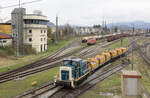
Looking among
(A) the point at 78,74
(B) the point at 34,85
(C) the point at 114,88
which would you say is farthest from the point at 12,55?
(C) the point at 114,88

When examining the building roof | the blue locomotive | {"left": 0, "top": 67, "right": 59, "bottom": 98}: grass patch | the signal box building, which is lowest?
{"left": 0, "top": 67, "right": 59, "bottom": 98}: grass patch

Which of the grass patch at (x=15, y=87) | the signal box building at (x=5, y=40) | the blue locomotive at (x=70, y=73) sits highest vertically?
the signal box building at (x=5, y=40)

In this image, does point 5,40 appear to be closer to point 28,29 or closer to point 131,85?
point 28,29

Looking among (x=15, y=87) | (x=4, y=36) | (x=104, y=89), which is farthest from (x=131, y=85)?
(x=4, y=36)

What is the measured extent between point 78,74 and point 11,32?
34.3m

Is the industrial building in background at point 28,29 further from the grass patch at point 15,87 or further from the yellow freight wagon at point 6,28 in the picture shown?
the grass patch at point 15,87

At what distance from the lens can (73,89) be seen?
16.7 meters

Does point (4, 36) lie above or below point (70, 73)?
above

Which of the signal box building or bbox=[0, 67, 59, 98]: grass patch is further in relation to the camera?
the signal box building

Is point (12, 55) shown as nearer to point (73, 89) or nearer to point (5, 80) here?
point (5, 80)

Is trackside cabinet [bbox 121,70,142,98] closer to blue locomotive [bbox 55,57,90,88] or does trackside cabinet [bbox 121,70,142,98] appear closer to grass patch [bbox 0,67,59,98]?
blue locomotive [bbox 55,57,90,88]

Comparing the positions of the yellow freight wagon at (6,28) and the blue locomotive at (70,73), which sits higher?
the yellow freight wagon at (6,28)

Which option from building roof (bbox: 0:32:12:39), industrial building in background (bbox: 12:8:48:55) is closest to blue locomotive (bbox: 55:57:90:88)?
building roof (bbox: 0:32:12:39)

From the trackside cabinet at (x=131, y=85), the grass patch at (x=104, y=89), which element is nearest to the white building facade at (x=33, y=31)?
the grass patch at (x=104, y=89)
